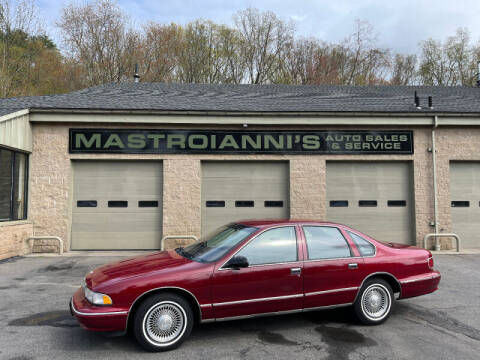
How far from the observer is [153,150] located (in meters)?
10.5

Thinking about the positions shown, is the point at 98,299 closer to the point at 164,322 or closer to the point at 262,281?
the point at 164,322

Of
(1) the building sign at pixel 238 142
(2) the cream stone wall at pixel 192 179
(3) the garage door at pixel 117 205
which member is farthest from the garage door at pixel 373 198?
(3) the garage door at pixel 117 205

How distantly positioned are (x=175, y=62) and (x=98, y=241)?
69.5 feet

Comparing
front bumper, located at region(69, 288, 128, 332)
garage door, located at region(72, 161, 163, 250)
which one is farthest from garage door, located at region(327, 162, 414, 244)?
front bumper, located at region(69, 288, 128, 332)

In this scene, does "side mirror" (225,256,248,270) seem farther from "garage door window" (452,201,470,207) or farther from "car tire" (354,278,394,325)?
"garage door window" (452,201,470,207)

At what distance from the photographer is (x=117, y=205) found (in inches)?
416

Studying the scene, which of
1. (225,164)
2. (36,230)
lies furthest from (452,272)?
(36,230)

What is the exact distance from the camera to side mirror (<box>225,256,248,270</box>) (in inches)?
156

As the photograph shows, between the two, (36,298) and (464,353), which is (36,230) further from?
(464,353)

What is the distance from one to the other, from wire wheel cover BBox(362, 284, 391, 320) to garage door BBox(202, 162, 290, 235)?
6196mm

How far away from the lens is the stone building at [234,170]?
10.3 metres

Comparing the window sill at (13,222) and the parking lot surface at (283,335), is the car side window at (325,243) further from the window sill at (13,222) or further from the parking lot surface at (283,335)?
the window sill at (13,222)

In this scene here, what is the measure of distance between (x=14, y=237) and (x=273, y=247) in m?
8.28

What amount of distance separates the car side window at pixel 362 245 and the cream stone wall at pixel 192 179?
581cm
